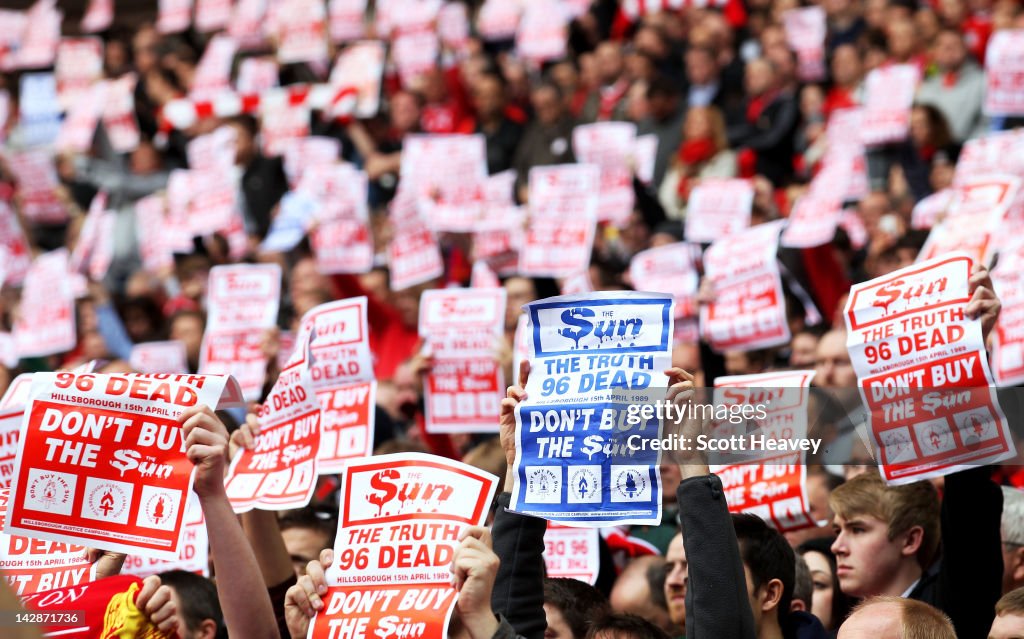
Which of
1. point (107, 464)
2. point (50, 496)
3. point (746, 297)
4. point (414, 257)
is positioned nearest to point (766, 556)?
point (107, 464)

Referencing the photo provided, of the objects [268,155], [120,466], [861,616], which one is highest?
[268,155]

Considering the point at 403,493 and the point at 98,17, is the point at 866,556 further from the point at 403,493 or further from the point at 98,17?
the point at 98,17

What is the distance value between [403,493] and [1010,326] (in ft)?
9.80

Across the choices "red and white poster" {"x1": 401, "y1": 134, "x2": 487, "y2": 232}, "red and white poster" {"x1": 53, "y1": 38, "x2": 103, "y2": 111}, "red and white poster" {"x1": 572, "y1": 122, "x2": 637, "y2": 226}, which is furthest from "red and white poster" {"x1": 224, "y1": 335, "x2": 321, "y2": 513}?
"red and white poster" {"x1": 53, "y1": 38, "x2": 103, "y2": 111}

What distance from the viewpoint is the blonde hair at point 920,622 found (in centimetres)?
343

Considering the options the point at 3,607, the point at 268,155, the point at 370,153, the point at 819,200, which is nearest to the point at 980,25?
the point at 819,200

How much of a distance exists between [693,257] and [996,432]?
16.3 ft

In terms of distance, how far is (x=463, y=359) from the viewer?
658 centimetres

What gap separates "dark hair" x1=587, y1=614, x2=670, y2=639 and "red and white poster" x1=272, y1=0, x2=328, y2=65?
→ 1127 cm

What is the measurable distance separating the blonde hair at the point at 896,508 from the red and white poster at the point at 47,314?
6.50 meters

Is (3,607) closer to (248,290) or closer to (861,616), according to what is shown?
(861,616)

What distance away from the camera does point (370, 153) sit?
42.8 ft

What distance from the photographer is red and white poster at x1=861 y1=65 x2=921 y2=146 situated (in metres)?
9.88

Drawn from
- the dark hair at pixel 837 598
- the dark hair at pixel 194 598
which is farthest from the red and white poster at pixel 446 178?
the dark hair at pixel 194 598
